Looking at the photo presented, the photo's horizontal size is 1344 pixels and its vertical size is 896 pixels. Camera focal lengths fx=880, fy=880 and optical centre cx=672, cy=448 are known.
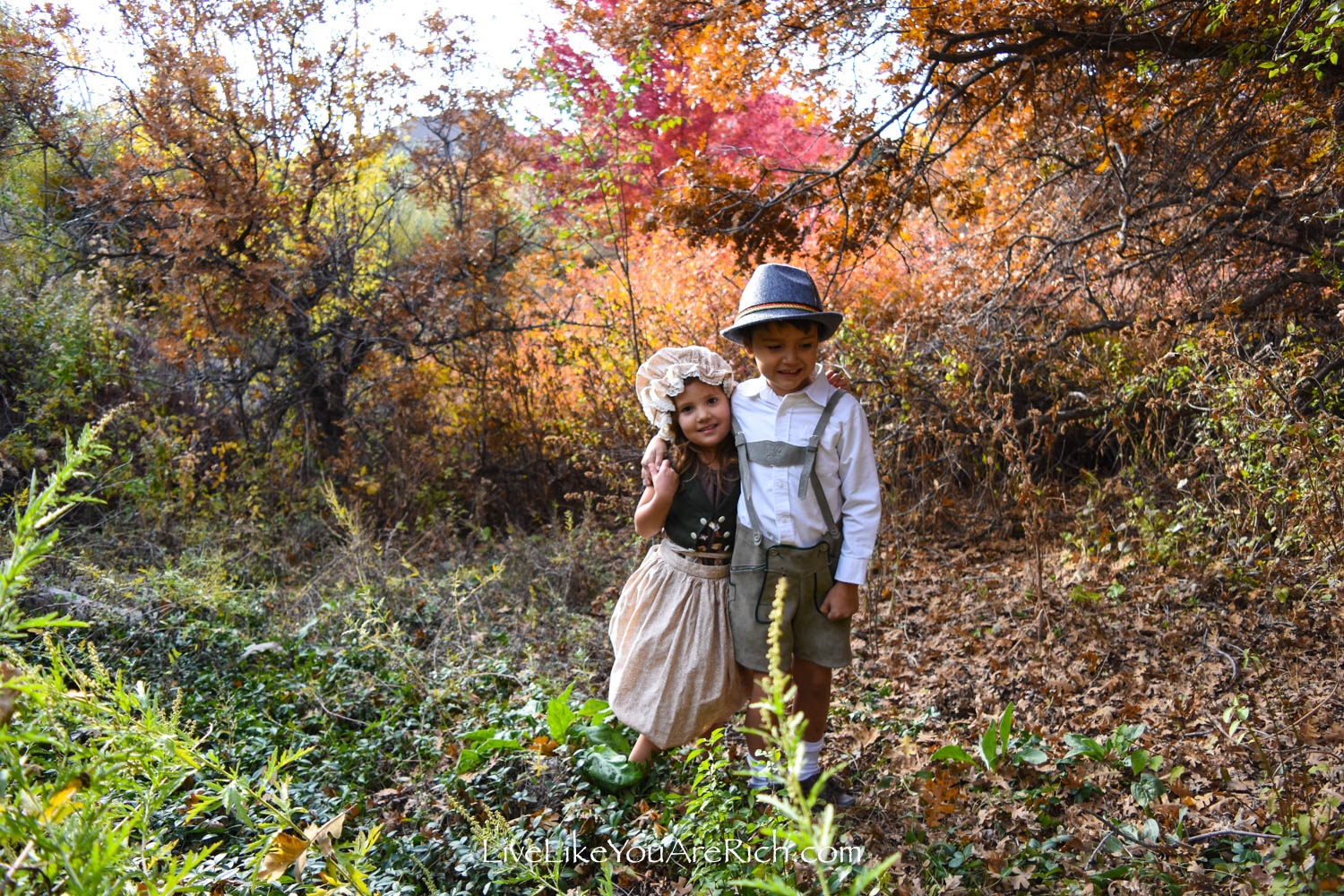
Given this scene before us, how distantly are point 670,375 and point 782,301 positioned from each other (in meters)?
0.41

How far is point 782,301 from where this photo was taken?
257 cm

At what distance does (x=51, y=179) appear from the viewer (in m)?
7.26

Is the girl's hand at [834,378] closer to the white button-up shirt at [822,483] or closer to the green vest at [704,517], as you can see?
the white button-up shirt at [822,483]

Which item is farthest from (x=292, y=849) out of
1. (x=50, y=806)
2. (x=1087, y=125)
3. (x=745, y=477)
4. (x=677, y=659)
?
(x=1087, y=125)

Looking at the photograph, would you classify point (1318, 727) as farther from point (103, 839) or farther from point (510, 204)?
point (510, 204)

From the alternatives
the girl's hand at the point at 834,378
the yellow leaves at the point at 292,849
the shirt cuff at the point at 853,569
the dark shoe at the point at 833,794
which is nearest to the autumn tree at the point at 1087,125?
the girl's hand at the point at 834,378

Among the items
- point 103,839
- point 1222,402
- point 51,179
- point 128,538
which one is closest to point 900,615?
point 1222,402

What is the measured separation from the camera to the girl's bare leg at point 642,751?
9.25 feet

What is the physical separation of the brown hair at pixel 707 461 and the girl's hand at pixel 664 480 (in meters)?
0.04

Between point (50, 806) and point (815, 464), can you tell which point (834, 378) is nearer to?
point (815, 464)

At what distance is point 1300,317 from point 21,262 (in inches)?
372

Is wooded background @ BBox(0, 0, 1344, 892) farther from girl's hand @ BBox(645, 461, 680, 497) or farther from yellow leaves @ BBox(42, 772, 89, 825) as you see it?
yellow leaves @ BBox(42, 772, 89, 825)

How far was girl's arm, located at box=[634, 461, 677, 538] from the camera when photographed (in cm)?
270

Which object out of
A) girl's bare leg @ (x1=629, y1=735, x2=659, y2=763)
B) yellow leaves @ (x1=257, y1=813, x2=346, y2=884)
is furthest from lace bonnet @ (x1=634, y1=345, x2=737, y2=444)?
yellow leaves @ (x1=257, y1=813, x2=346, y2=884)
